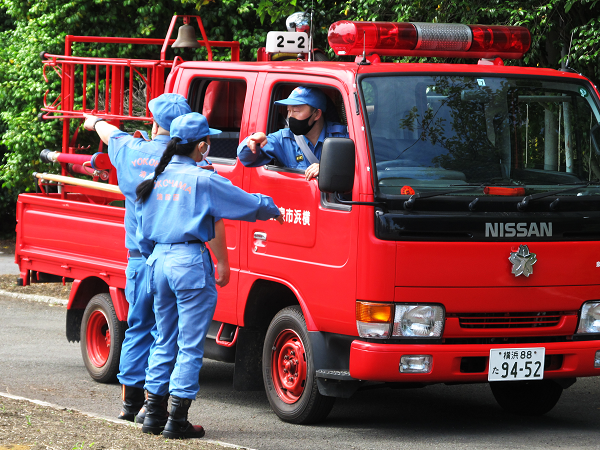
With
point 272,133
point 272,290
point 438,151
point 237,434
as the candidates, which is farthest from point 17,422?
point 438,151

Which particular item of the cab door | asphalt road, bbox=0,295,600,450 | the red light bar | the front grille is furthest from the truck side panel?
the front grille

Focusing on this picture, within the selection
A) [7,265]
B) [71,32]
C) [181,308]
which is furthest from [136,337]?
[7,265]

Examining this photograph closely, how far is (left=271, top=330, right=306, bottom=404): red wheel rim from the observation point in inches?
239

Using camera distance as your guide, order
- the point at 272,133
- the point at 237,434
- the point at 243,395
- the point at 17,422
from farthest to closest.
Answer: the point at 243,395
the point at 272,133
the point at 237,434
the point at 17,422

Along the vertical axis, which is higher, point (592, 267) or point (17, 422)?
point (592, 267)

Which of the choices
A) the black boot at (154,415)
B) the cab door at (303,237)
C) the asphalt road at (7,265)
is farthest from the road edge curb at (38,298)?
the black boot at (154,415)

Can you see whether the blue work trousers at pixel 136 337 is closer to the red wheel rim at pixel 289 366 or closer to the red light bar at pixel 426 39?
the red wheel rim at pixel 289 366

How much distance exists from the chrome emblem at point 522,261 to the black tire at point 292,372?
1279 millimetres

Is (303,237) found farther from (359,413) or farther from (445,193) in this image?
(359,413)

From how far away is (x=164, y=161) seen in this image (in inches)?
220

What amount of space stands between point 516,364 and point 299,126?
195 cm

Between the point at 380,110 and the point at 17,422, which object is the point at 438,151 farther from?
the point at 17,422

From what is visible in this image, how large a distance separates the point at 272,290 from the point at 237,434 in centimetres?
101

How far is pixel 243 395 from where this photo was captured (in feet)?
24.5
